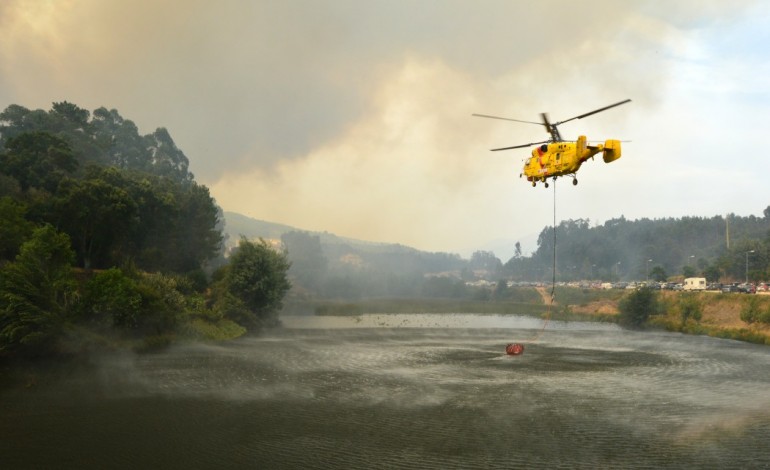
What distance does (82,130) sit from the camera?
136 metres

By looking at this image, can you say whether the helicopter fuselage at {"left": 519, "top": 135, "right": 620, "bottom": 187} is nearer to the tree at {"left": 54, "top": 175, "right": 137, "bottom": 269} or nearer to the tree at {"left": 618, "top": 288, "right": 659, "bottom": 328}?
the tree at {"left": 54, "top": 175, "right": 137, "bottom": 269}

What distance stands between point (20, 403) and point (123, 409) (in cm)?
670

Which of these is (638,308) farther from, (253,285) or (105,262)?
(105,262)

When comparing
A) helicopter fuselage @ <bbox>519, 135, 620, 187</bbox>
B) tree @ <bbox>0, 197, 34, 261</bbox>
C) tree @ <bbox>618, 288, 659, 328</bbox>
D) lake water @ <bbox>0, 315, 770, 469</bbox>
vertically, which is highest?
helicopter fuselage @ <bbox>519, 135, 620, 187</bbox>

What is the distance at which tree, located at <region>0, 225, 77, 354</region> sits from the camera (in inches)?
1832

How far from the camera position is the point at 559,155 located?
34.4 meters

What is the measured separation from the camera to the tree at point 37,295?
46.5 metres

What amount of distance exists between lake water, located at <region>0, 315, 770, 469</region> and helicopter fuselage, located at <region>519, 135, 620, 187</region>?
15425 millimetres

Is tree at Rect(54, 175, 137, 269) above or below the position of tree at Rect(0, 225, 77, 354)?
above

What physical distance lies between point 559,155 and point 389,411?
19524 mm

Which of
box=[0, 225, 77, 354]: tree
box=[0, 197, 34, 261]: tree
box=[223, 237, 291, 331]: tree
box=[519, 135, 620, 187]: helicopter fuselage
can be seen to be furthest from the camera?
box=[223, 237, 291, 331]: tree

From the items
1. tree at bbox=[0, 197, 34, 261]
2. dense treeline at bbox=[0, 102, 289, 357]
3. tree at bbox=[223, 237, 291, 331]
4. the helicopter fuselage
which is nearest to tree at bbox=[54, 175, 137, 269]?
dense treeline at bbox=[0, 102, 289, 357]

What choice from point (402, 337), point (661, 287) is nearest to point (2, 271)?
point (402, 337)

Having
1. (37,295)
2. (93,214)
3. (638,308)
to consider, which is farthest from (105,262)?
(638,308)
